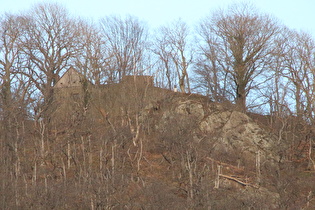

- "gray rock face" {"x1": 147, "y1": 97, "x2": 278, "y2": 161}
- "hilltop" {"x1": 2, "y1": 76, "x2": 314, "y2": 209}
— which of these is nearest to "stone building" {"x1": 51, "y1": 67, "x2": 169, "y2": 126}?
"hilltop" {"x1": 2, "y1": 76, "x2": 314, "y2": 209}

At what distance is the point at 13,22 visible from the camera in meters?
48.0

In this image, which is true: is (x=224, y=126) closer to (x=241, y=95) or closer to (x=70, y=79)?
(x=241, y=95)

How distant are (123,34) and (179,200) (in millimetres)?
26696

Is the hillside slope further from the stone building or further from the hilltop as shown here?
the stone building

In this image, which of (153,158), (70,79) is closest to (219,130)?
(153,158)

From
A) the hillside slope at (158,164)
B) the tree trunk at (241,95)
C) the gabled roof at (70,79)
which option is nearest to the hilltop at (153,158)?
the hillside slope at (158,164)

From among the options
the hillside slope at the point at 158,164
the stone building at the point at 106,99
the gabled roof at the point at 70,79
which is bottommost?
the hillside slope at the point at 158,164

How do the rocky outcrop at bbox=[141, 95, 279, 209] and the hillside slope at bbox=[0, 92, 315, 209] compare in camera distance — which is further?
the rocky outcrop at bbox=[141, 95, 279, 209]

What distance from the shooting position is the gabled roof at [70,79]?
1780 inches

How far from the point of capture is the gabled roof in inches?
1780

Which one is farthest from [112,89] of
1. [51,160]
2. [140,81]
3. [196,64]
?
[196,64]

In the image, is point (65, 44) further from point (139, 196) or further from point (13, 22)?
point (139, 196)

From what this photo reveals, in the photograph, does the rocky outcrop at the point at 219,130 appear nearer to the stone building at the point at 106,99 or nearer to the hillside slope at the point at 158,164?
the hillside slope at the point at 158,164

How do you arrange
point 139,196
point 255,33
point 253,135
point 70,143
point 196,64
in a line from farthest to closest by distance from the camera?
point 196,64
point 255,33
point 253,135
point 70,143
point 139,196
